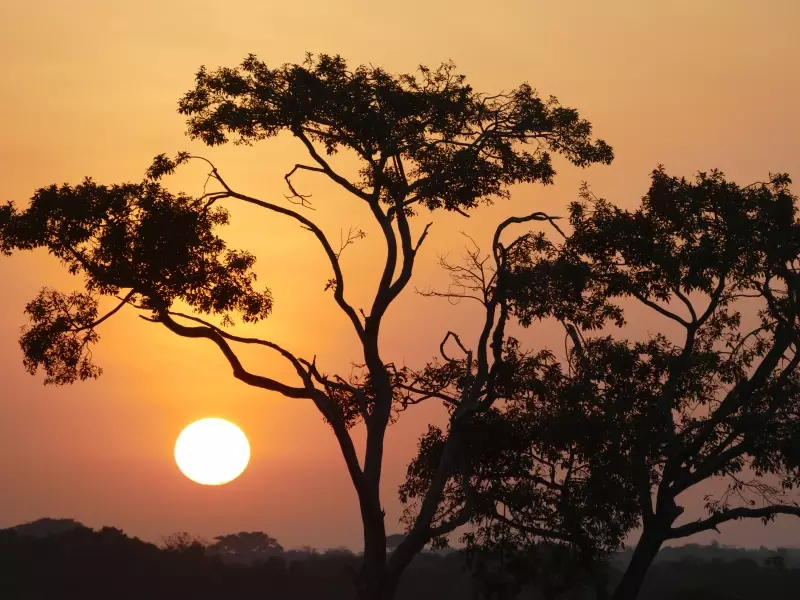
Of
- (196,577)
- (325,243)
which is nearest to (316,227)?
(325,243)

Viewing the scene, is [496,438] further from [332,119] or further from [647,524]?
[332,119]

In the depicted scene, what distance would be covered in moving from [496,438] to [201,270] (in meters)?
9.27

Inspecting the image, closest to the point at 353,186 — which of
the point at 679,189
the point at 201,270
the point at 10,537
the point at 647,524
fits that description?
the point at 201,270

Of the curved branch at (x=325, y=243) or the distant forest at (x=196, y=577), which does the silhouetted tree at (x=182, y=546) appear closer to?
the distant forest at (x=196, y=577)

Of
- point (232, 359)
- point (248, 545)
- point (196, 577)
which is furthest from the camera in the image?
point (248, 545)

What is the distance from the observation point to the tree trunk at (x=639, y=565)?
31797 millimetres

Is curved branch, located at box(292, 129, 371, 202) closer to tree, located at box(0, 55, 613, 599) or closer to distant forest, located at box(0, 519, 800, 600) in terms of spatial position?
tree, located at box(0, 55, 613, 599)

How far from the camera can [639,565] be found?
32.1 meters

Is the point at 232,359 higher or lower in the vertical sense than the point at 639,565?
higher

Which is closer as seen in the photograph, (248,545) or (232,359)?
(232,359)

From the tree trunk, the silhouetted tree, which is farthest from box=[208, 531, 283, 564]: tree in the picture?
the tree trunk

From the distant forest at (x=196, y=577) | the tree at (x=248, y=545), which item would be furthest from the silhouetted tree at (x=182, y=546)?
the tree at (x=248, y=545)

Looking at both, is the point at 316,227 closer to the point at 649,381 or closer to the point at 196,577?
the point at 649,381

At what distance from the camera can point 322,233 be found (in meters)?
31.5
